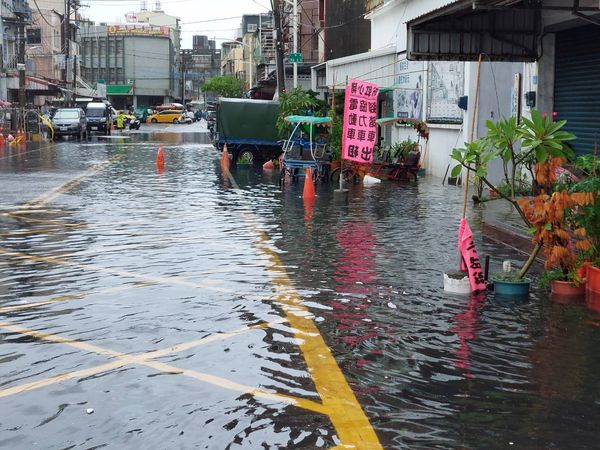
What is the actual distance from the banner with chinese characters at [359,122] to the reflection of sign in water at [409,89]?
6424 millimetres

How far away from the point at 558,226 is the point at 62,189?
597 inches

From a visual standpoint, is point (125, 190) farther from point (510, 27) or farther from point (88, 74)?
point (88, 74)

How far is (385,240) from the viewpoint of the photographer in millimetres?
13188

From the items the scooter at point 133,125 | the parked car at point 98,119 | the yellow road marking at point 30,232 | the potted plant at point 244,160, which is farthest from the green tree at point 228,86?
the yellow road marking at point 30,232

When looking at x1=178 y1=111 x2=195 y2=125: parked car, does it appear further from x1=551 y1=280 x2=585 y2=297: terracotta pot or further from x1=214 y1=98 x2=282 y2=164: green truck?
x1=551 y1=280 x2=585 y2=297: terracotta pot

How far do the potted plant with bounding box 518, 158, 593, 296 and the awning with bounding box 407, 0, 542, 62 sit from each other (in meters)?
6.58

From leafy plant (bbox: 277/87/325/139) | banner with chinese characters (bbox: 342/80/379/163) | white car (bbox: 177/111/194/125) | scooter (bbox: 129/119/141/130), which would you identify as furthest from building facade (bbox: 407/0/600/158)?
white car (bbox: 177/111/194/125)

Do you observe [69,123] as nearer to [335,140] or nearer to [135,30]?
[335,140]

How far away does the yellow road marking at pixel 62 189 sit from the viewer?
18172 millimetres

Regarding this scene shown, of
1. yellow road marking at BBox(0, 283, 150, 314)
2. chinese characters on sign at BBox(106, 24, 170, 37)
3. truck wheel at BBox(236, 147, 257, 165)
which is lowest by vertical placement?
yellow road marking at BBox(0, 283, 150, 314)

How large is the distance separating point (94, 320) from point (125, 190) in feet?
45.2

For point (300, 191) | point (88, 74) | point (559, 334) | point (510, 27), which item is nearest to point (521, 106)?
point (510, 27)

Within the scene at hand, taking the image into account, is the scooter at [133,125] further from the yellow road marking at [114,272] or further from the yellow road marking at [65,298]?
the yellow road marking at [65,298]

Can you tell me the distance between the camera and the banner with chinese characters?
70.1 feet
